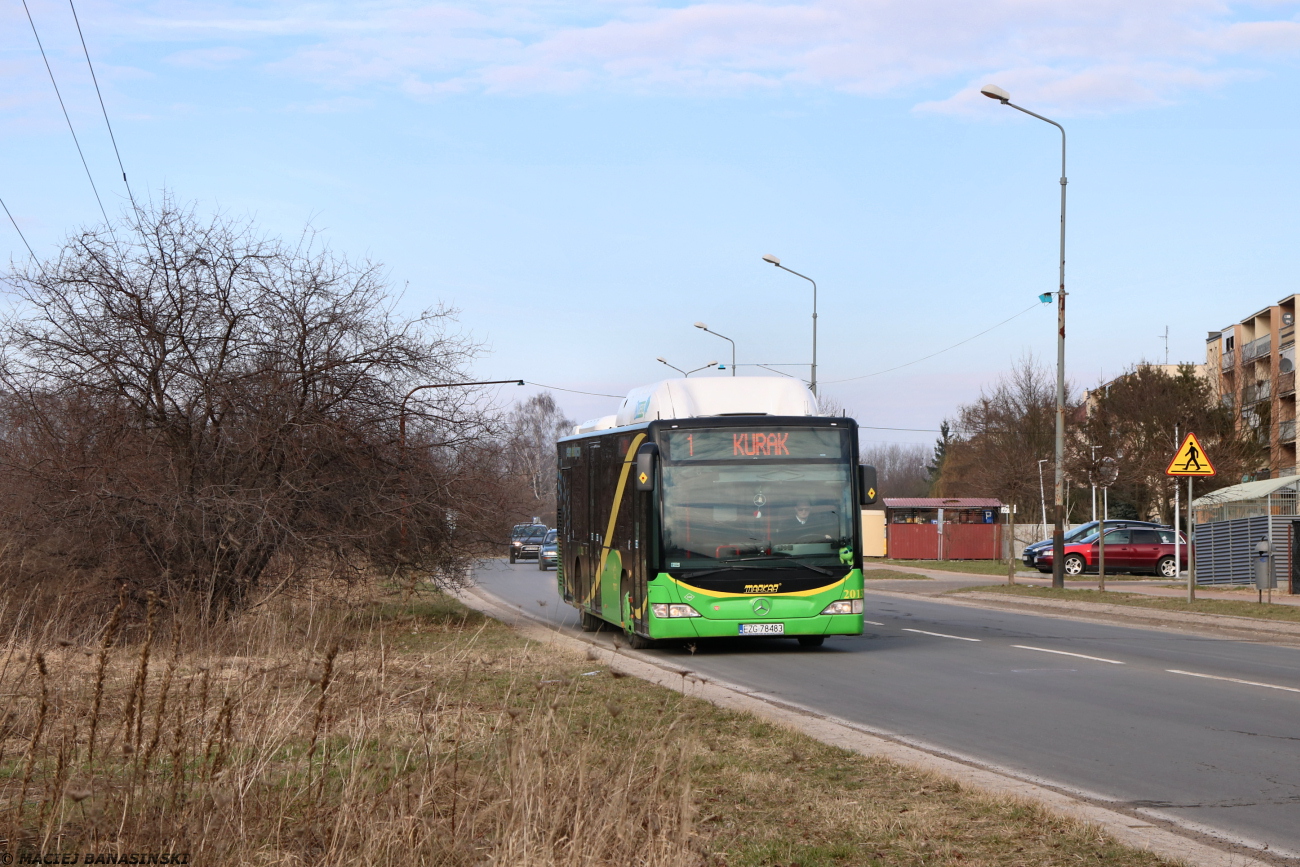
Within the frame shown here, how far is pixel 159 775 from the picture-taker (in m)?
5.32

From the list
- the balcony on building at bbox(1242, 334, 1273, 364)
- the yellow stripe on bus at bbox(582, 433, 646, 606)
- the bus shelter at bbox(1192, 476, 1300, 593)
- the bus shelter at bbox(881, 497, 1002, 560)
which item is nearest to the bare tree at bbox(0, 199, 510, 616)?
the yellow stripe on bus at bbox(582, 433, 646, 606)

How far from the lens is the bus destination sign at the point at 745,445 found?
16078 mm

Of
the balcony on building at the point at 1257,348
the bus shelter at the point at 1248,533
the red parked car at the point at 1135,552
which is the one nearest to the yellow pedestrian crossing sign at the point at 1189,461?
the bus shelter at the point at 1248,533

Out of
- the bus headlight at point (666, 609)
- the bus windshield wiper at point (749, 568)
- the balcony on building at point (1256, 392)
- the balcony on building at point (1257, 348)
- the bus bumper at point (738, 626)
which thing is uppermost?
the balcony on building at point (1257, 348)

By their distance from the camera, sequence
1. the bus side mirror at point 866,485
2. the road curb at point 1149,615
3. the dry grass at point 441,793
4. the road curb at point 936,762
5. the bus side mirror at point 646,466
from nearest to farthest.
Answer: the dry grass at point 441,793 → the road curb at point 936,762 → the bus side mirror at point 646,466 → the bus side mirror at point 866,485 → the road curb at point 1149,615

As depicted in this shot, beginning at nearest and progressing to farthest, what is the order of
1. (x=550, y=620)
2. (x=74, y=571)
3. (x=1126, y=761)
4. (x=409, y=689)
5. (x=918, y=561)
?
(x=1126, y=761)
(x=409, y=689)
(x=74, y=571)
(x=550, y=620)
(x=918, y=561)

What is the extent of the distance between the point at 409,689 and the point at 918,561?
46600 millimetres

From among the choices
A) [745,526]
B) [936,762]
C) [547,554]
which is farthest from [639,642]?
[547,554]

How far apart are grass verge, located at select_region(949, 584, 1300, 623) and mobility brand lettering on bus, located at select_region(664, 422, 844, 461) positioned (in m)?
10.5

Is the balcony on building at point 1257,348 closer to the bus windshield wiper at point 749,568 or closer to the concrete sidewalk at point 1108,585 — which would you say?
the concrete sidewalk at point 1108,585

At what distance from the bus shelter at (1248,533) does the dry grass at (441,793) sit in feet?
83.2

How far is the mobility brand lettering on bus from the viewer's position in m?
16.1

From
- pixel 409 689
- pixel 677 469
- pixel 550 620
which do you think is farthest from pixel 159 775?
pixel 550 620

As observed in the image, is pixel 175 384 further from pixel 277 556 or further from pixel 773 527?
pixel 773 527
